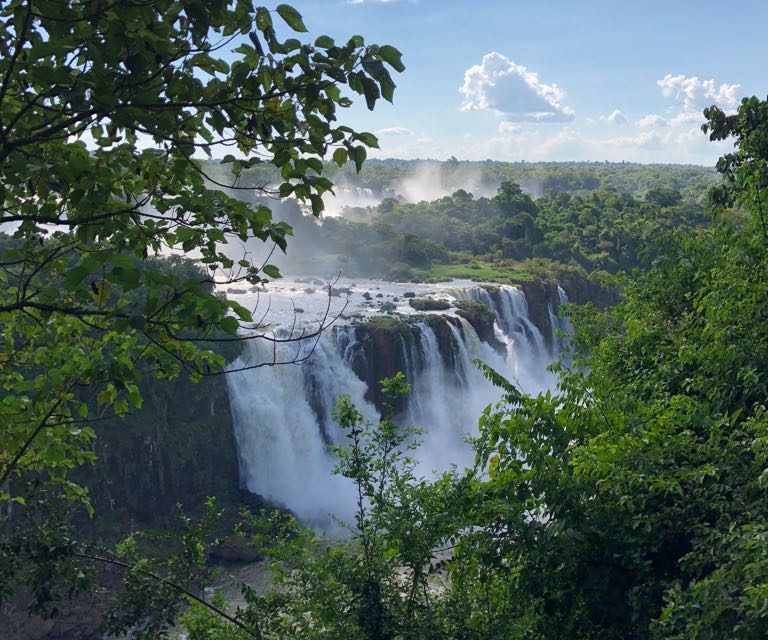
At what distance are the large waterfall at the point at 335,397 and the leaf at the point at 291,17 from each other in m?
18.1

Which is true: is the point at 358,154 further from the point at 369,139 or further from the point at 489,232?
the point at 489,232

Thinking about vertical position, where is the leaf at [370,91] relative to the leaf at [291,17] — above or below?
below

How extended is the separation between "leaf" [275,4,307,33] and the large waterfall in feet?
59.3

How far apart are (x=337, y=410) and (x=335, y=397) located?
18.2 metres

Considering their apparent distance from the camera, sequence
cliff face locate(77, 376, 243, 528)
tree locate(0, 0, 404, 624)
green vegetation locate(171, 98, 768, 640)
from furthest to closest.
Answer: cliff face locate(77, 376, 243, 528)
green vegetation locate(171, 98, 768, 640)
tree locate(0, 0, 404, 624)

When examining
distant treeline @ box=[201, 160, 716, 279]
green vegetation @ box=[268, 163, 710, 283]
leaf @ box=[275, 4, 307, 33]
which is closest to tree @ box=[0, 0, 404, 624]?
leaf @ box=[275, 4, 307, 33]

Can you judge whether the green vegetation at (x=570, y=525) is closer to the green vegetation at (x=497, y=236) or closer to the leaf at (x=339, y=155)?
the leaf at (x=339, y=155)

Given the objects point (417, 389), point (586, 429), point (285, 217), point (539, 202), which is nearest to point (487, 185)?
point (539, 202)

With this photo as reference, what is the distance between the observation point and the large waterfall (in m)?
23.5

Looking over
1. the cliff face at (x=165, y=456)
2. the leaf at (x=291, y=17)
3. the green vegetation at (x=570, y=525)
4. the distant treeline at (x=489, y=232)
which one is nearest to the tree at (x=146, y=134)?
the leaf at (x=291, y=17)

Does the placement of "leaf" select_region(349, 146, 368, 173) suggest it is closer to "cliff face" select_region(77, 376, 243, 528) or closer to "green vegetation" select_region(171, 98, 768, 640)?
"green vegetation" select_region(171, 98, 768, 640)

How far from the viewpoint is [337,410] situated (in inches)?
225

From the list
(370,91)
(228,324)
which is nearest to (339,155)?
(370,91)

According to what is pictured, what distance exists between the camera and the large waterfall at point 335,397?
76.9 feet
